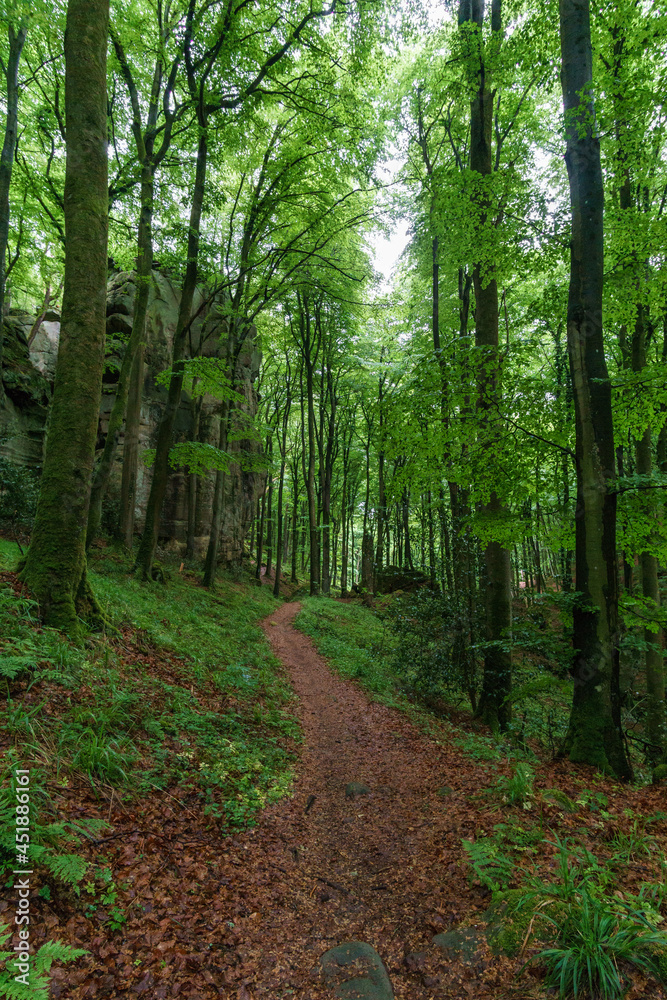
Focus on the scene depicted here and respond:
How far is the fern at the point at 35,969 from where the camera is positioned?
190 cm

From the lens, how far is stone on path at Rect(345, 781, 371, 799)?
534 centimetres

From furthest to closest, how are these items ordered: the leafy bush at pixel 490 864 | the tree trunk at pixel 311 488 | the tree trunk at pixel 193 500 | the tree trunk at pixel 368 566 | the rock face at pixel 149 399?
the tree trunk at pixel 368 566
the tree trunk at pixel 311 488
the tree trunk at pixel 193 500
the rock face at pixel 149 399
the leafy bush at pixel 490 864

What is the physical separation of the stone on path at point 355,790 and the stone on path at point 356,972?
2196 millimetres

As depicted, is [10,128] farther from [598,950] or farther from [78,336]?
[598,950]

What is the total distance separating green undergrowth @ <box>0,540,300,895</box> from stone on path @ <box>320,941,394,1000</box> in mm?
1507

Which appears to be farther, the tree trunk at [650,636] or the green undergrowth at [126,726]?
the tree trunk at [650,636]

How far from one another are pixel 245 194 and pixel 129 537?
1399 cm

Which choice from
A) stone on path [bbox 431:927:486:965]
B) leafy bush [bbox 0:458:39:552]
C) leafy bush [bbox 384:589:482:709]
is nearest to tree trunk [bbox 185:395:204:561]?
leafy bush [bbox 0:458:39:552]

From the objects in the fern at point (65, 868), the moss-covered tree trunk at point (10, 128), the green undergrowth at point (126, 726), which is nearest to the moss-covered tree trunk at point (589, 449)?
the green undergrowth at point (126, 726)

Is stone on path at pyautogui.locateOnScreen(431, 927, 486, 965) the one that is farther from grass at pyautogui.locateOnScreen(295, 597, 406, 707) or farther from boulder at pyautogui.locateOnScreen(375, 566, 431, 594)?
boulder at pyautogui.locateOnScreen(375, 566, 431, 594)

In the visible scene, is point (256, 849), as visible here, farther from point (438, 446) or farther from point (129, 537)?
point (129, 537)

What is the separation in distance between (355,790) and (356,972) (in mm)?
2547

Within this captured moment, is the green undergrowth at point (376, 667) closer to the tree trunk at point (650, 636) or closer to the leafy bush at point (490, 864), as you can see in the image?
the leafy bush at point (490, 864)

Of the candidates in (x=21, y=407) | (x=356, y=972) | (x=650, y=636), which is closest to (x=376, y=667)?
(x=650, y=636)
